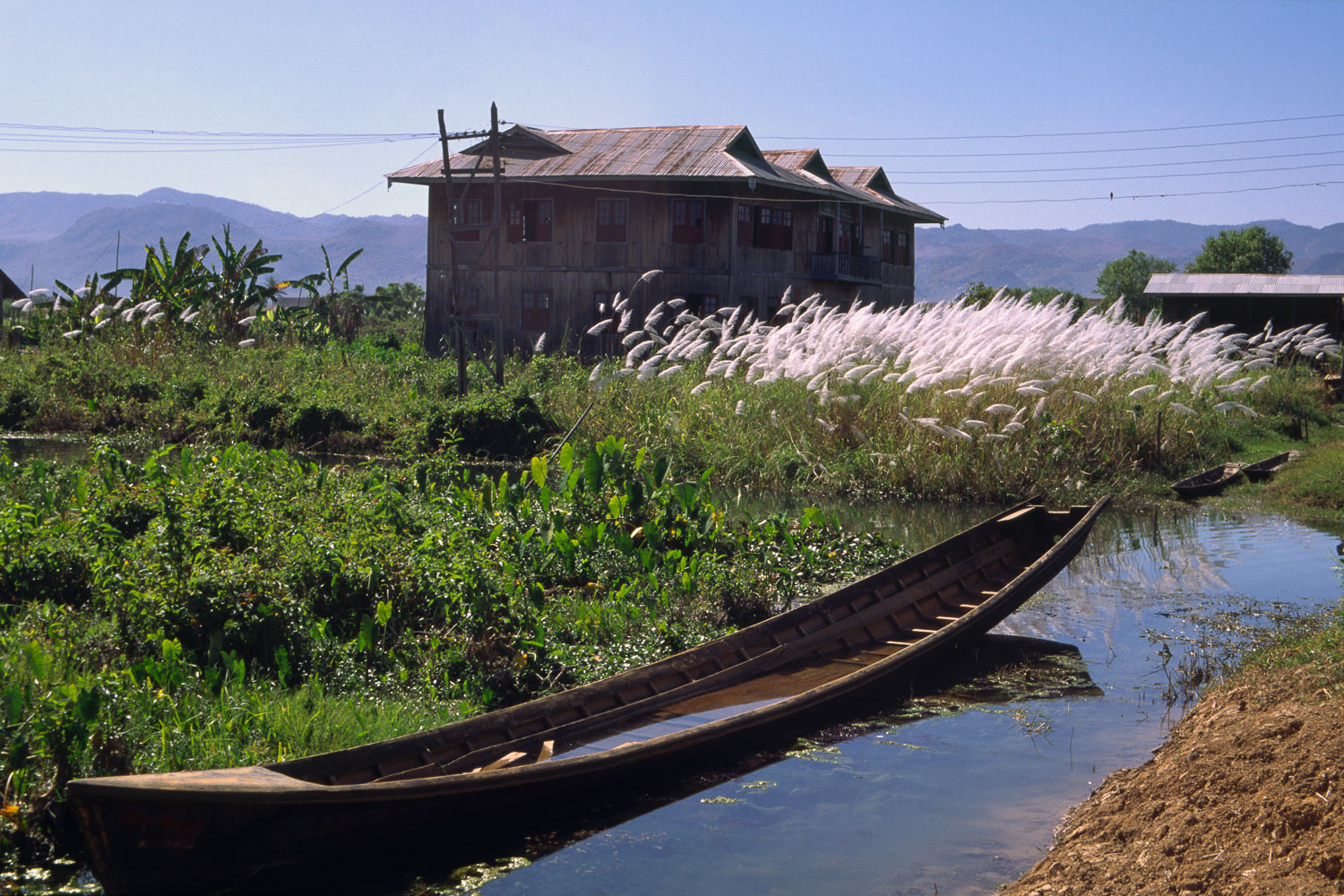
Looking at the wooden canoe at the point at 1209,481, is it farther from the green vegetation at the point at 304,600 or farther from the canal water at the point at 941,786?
the green vegetation at the point at 304,600

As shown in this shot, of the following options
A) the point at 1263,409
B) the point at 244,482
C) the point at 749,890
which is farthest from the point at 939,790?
the point at 1263,409

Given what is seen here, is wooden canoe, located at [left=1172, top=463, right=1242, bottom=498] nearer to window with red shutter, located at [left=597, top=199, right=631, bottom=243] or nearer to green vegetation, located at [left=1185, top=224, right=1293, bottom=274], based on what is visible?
window with red shutter, located at [left=597, top=199, right=631, bottom=243]

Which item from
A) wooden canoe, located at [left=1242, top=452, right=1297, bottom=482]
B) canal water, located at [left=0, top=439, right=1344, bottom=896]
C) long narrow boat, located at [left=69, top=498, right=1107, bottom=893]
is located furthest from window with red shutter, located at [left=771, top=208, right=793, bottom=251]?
long narrow boat, located at [left=69, top=498, right=1107, bottom=893]

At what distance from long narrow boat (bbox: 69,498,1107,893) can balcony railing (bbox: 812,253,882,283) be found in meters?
25.6

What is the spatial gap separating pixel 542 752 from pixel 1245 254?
73581 millimetres

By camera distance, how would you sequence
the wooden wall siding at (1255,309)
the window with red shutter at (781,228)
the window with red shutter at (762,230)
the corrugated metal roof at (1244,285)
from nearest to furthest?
the window with red shutter at (762,230) < the window with red shutter at (781,228) < the corrugated metal roof at (1244,285) < the wooden wall siding at (1255,309)

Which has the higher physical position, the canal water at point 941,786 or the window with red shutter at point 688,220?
the window with red shutter at point 688,220

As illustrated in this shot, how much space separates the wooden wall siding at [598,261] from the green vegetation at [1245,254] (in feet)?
151

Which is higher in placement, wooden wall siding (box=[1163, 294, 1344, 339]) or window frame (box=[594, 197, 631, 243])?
window frame (box=[594, 197, 631, 243])

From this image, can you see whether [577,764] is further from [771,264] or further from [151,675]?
[771,264]

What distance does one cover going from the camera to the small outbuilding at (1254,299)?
39750mm

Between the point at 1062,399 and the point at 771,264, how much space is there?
17177 millimetres

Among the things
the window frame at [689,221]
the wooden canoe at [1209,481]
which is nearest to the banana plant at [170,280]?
the window frame at [689,221]

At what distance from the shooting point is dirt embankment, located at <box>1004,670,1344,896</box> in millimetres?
4113
